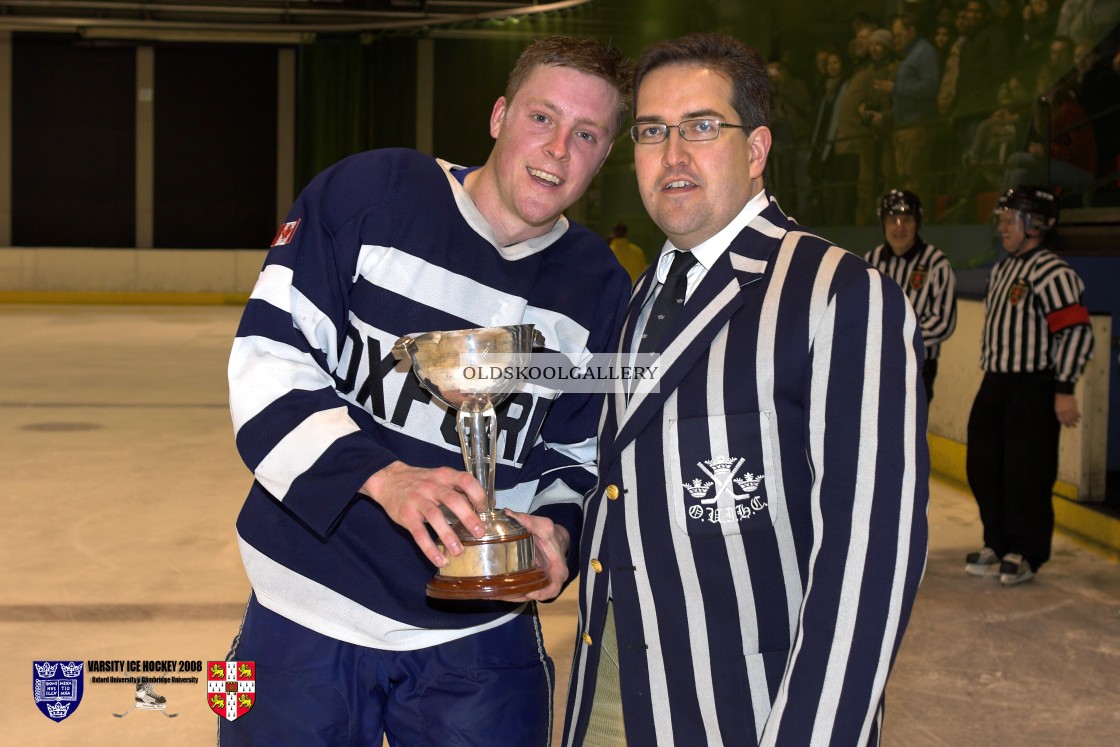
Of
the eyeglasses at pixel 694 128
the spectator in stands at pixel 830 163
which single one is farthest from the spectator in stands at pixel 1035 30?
the eyeglasses at pixel 694 128

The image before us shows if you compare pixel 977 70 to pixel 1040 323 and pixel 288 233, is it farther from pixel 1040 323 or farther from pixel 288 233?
pixel 288 233

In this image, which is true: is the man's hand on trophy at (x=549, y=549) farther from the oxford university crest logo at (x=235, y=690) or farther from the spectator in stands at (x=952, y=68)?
the spectator in stands at (x=952, y=68)

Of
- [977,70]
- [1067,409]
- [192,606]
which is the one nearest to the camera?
[192,606]

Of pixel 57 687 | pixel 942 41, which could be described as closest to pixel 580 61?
pixel 57 687

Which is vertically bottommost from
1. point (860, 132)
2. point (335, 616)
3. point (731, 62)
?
point (335, 616)

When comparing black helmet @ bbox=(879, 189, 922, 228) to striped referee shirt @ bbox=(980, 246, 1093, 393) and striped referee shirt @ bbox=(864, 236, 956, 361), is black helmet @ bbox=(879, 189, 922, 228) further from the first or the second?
striped referee shirt @ bbox=(980, 246, 1093, 393)

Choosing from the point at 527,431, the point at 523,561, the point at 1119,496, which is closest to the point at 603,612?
the point at 523,561

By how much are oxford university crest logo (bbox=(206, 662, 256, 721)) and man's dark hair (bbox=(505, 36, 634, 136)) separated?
0.91 m

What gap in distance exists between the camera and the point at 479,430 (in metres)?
1.59

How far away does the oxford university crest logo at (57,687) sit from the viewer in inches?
136

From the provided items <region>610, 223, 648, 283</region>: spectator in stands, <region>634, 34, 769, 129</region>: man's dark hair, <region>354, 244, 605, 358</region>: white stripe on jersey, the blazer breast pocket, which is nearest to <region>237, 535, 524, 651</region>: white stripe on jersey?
<region>354, 244, 605, 358</region>: white stripe on jersey

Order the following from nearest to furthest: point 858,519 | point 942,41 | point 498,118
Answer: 1. point 858,519
2. point 498,118
3. point 942,41

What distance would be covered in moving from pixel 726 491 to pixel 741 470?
0.03 meters

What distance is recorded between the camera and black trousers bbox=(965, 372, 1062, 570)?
510cm
